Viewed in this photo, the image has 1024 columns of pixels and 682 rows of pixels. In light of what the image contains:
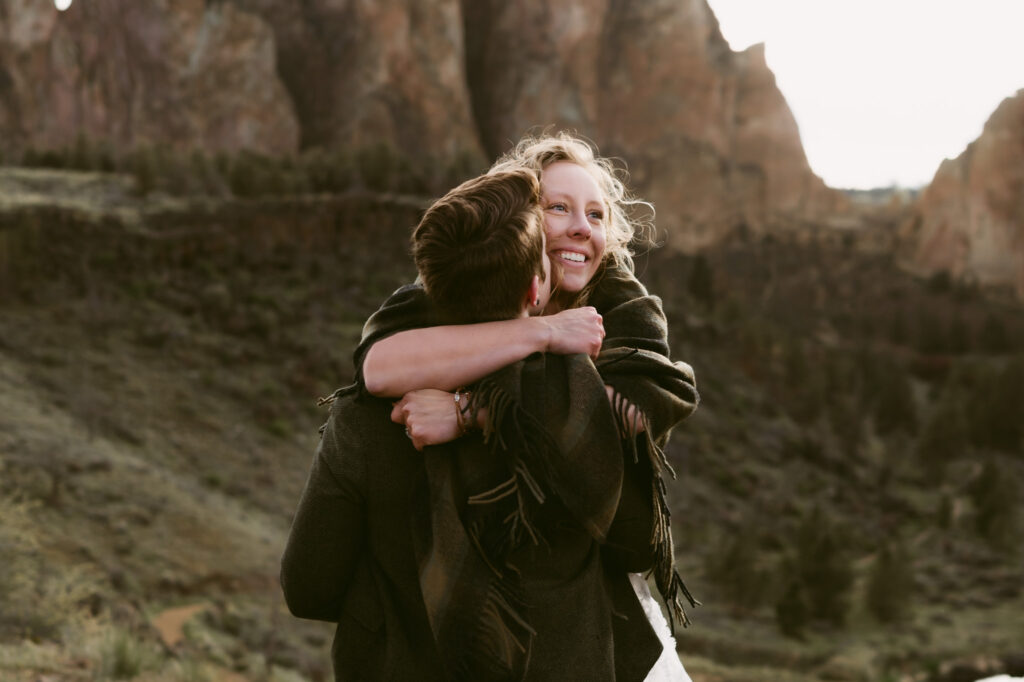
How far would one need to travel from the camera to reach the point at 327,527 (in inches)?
60.4

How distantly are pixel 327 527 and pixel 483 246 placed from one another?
0.57 m

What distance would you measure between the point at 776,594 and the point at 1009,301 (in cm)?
4626

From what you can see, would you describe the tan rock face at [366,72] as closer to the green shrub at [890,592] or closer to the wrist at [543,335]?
the green shrub at [890,592]

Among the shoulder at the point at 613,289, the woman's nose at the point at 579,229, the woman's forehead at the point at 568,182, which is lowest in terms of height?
the shoulder at the point at 613,289

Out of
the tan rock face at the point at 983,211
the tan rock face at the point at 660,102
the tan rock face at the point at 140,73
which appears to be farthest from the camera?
the tan rock face at the point at 983,211

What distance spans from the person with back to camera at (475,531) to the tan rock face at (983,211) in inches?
2461

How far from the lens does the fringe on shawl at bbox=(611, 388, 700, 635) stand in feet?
4.80

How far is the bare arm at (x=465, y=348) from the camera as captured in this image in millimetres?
1475

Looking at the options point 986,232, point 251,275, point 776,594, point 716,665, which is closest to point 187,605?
point 716,665

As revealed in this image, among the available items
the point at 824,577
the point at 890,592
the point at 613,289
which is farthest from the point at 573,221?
the point at 890,592

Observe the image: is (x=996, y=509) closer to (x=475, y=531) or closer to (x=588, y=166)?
(x=588, y=166)

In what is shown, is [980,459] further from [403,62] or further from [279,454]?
[403,62]

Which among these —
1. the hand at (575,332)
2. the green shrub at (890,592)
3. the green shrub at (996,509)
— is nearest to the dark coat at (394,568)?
the hand at (575,332)

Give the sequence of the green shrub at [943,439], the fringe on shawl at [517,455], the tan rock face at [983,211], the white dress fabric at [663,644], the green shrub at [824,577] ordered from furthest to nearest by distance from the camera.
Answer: the tan rock face at [983,211], the green shrub at [943,439], the green shrub at [824,577], the white dress fabric at [663,644], the fringe on shawl at [517,455]
